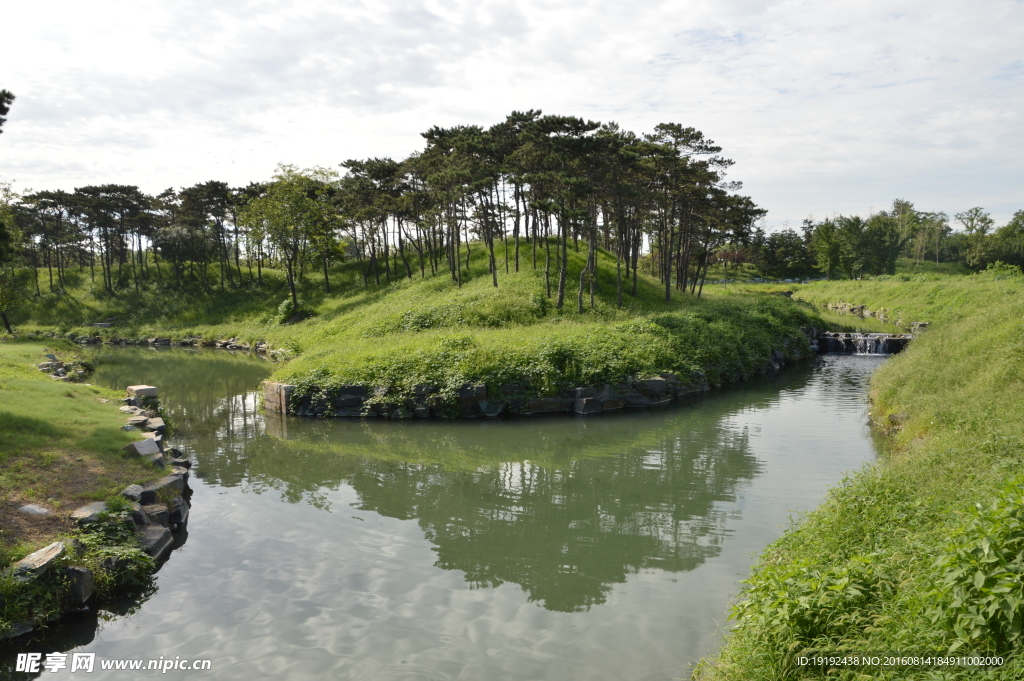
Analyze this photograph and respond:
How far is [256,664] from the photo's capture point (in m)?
7.54

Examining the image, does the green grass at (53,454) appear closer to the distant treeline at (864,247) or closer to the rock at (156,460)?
the rock at (156,460)

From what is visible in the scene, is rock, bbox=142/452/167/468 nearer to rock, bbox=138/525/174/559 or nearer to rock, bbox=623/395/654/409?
rock, bbox=138/525/174/559

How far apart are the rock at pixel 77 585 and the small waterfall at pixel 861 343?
41212 millimetres

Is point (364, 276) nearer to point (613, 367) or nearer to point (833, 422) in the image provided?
point (613, 367)

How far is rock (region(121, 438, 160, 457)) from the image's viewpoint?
1316 cm

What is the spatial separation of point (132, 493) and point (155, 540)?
134 centimetres

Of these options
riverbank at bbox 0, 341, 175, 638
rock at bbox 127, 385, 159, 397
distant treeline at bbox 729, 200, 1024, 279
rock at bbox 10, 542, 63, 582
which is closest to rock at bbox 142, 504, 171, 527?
riverbank at bbox 0, 341, 175, 638

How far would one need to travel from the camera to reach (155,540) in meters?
10.4

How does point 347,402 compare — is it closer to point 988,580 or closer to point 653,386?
point 653,386

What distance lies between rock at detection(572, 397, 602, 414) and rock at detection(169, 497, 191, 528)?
13.2m

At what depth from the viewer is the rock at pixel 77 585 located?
8555 millimetres

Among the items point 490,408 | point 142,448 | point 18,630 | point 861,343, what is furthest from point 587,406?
point 861,343

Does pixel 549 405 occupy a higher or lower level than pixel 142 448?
lower

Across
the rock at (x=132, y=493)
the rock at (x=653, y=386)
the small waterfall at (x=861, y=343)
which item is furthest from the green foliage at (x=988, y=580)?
the small waterfall at (x=861, y=343)
